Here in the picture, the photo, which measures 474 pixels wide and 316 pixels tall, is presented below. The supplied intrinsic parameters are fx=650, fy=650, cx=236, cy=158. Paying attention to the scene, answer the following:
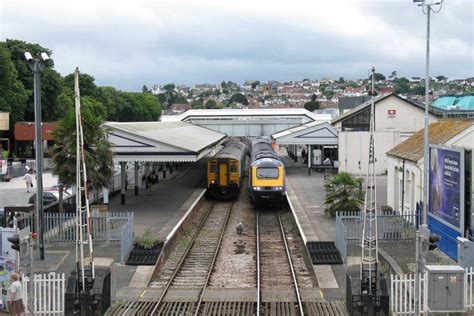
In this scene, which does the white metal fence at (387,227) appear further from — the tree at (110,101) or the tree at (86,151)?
the tree at (110,101)

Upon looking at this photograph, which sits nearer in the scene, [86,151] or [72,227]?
[72,227]

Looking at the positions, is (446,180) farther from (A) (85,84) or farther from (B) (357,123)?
(A) (85,84)

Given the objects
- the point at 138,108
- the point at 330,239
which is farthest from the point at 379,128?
the point at 138,108

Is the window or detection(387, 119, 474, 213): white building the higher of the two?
the window

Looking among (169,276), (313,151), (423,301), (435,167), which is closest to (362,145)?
(313,151)

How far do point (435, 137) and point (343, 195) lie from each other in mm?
5095

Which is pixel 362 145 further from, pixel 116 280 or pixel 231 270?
pixel 116 280

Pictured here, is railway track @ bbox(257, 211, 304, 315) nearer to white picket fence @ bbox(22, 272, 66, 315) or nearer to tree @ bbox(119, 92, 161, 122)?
white picket fence @ bbox(22, 272, 66, 315)

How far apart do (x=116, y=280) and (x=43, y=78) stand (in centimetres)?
5941

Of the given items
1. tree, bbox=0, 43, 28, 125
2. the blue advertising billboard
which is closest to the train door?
the blue advertising billboard

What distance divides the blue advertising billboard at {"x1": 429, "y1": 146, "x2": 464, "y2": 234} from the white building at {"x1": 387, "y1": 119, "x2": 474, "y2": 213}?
1274 mm

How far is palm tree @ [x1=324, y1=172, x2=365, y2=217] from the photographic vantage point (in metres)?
27.4

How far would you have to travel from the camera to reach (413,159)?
2441 cm

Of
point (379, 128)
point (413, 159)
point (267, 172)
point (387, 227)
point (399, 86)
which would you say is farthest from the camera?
point (399, 86)
